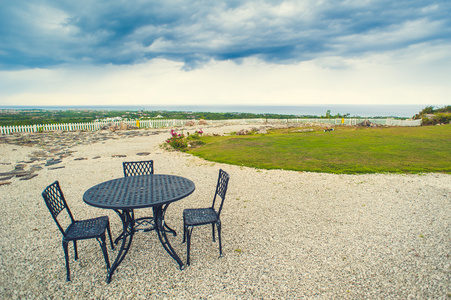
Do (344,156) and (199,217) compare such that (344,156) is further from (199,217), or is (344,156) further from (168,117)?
(168,117)

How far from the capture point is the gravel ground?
9.43 ft

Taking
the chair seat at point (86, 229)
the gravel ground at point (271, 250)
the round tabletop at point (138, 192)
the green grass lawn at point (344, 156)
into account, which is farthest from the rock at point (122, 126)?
the chair seat at point (86, 229)

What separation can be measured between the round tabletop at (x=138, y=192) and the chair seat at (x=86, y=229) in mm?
440

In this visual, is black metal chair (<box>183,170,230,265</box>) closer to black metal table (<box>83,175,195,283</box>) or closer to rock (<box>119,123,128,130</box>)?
black metal table (<box>83,175,195,283</box>)

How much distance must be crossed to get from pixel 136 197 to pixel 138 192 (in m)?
0.21

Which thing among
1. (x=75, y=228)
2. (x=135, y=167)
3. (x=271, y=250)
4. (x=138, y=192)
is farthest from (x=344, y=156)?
(x=75, y=228)

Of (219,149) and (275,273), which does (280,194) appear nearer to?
(275,273)

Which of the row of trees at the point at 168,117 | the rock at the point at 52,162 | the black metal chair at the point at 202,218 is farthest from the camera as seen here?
the row of trees at the point at 168,117

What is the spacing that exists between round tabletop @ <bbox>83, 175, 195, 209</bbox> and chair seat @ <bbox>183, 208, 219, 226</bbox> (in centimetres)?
44

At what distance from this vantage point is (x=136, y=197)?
3266 mm

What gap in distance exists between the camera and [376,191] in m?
6.09

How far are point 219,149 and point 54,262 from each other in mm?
8972

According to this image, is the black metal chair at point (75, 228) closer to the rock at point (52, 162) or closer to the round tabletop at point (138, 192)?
the round tabletop at point (138, 192)

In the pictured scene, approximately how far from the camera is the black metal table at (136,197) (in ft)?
10.0
